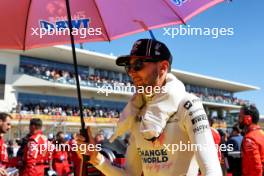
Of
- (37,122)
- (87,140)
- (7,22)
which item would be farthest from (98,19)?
(37,122)

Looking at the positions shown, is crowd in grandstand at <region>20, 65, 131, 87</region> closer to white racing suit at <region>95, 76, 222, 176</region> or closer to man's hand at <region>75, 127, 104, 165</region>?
man's hand at <region>75, 127, 104, 165</region>

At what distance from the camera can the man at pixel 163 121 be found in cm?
204

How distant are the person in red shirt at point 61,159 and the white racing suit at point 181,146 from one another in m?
8.40

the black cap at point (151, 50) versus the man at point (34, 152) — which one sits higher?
the black cap at point (151, 50)

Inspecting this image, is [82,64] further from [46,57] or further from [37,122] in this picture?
[37,122]

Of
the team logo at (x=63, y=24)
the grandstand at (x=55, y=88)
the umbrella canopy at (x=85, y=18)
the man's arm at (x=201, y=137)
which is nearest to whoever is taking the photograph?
the man's arm at (x=201, y=137)

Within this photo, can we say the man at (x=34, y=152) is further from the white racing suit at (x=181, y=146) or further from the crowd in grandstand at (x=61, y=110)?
the crowd in grandstand at (x=61, y=110)

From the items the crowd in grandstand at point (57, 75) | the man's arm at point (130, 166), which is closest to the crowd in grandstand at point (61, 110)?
the crowd in grandstand at point (57, 75)

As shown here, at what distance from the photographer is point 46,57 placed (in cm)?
3962

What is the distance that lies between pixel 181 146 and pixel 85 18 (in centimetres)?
145

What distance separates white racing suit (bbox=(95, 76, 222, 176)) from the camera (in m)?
1.98

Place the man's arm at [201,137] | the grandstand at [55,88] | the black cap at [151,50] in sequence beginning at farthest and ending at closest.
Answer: the grandstand at [55,88] → the black cap at [151,50] → the man's arm at [201,137]

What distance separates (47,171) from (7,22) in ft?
21.6

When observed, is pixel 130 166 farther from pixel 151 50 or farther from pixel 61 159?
pixel 61 159
